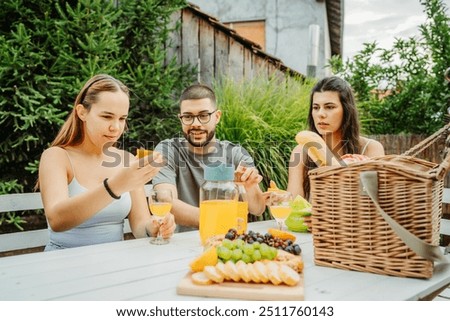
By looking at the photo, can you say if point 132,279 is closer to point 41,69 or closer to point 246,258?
point 246,258

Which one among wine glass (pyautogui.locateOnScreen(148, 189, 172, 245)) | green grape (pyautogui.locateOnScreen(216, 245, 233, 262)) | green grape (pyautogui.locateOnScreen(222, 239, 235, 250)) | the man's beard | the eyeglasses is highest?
the eyeglasses

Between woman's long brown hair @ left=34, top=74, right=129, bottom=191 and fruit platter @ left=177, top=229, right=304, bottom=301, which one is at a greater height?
woman's long brown hair @ left=34, top=74, right=129, bottom=191

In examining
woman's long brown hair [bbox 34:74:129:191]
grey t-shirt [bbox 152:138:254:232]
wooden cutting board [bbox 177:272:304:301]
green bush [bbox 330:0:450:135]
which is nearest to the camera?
wooden cutting board [bbox 177:272:304:301]

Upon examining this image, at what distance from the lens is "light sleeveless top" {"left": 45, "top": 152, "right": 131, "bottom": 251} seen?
193cm

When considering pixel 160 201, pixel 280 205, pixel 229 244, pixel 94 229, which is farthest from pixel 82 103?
pixel 229 244

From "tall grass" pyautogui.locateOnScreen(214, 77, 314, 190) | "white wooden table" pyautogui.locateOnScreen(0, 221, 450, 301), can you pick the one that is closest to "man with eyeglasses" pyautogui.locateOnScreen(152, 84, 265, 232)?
"white wooden table" pyautogui.locateOnScreen(0, 221, 450, 301)

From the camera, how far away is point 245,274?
3.76 feet

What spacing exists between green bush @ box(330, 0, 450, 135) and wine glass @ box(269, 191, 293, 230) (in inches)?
108

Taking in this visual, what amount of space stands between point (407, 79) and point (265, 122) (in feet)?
A: 5.72

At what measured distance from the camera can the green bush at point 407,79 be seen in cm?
417

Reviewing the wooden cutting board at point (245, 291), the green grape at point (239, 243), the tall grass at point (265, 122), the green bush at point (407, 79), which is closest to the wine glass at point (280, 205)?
the green grape at point (239, 243)

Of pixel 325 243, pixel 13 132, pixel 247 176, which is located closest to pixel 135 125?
pixel 13 132

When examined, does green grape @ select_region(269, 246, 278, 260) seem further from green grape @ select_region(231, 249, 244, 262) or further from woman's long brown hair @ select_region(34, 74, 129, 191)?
woman's long brown hair @ select_region(34, 74, 129, 191)
